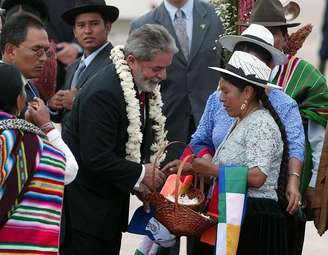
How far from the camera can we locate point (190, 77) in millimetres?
7590

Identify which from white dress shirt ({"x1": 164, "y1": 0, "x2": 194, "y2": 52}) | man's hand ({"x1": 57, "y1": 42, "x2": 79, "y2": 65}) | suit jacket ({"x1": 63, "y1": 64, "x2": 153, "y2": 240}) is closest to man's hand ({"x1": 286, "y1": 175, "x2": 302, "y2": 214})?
suit jacket ({"x1": 63, "y1": 64, "x2": 153, "y2": 240})

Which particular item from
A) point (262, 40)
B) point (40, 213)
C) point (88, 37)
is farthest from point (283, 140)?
point (88, 37)

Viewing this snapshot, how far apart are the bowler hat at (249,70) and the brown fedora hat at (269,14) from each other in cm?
83

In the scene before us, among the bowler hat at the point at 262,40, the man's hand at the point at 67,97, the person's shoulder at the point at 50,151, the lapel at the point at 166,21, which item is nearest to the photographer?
the person's shoulder at the point at 50,151

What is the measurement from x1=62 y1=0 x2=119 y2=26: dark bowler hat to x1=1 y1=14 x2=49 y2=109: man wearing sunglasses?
4.16ft

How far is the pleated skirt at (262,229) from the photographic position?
5480mm

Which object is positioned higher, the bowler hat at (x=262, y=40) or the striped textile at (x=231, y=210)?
the bowler hat at (x=262, y=40)

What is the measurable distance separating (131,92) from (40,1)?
1774 mm

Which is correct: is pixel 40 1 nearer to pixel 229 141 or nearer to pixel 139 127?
pixel 139 127

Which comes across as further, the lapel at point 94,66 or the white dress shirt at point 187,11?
the white dress shirt at point 187,11

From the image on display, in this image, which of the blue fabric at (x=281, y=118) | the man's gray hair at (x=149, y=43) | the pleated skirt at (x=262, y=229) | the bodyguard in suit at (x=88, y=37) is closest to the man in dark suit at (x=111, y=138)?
the man's gray hair at (x=149, y=43)

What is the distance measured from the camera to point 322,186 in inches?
237

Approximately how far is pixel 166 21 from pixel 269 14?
155 cm

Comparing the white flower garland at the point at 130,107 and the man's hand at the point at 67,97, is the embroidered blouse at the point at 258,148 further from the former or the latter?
the man's hand at the point at 67,97
